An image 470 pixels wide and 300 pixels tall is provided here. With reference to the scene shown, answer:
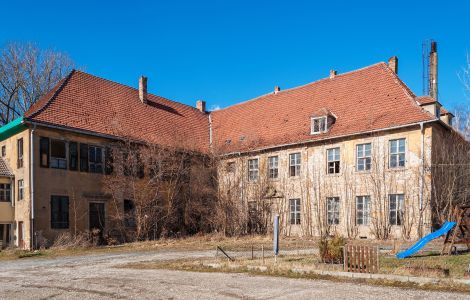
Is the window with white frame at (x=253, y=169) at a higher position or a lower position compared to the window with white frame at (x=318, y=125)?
lower

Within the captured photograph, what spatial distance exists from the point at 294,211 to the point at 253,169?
4.08 m

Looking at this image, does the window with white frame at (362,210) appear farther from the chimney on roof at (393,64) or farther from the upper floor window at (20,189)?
the upper floor window at (20,189)

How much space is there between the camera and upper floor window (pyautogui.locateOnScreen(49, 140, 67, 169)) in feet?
80.7

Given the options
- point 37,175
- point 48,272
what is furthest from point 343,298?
point 37,175

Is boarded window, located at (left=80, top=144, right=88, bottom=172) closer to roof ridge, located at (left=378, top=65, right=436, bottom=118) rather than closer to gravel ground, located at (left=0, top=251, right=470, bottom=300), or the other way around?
gravel ground, located at (left=0, top=251, right=470, bottom=300)

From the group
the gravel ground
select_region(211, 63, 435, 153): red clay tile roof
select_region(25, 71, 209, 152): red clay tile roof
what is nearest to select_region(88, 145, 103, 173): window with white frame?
select_region(25, 71, 209, 152): red clay tile roof

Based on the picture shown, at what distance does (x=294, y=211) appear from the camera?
28.5 meters

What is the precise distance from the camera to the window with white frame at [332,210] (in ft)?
87.6

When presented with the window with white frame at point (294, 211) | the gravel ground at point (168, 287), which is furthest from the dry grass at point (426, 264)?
the window with white frame at point (294, 211)

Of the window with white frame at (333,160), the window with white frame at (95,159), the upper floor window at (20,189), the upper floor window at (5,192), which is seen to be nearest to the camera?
the upper floor window at (20,189)

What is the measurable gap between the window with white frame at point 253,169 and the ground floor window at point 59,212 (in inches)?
457

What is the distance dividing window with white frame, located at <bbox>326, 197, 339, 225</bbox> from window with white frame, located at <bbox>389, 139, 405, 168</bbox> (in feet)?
13.1

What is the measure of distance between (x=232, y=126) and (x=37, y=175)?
49.4ft

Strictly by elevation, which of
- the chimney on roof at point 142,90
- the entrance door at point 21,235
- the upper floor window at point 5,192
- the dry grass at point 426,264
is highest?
the chimney on roof at point 142,90
